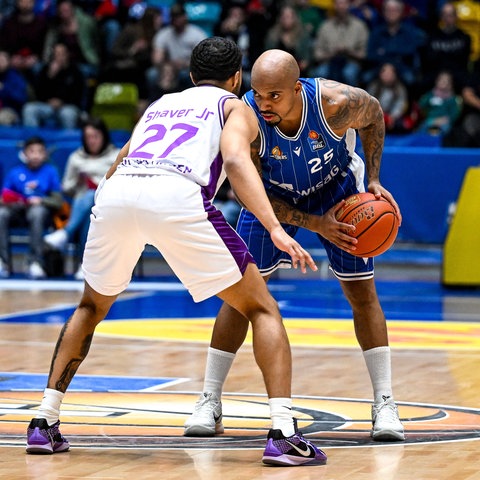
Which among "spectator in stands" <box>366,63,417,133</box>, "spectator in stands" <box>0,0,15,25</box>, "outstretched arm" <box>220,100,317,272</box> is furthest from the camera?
"spectator in stands" <box>0,0,15,25</box>

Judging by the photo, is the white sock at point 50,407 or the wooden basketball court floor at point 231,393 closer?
the wooden basketball court floor at point 231,393

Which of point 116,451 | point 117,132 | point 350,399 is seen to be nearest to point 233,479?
point 116,451

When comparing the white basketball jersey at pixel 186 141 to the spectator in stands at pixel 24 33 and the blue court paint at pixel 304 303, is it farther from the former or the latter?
the spectator in stands at pixel 24 33

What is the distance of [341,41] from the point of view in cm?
1702

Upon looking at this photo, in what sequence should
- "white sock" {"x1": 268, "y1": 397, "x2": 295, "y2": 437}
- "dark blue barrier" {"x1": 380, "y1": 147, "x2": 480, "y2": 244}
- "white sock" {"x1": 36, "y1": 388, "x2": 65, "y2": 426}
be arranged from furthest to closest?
"dark blue barrier" {"x1": 380, "y1": 147, "x2": 480, "y2": 244} < "white sock" {"x1": 36, "y1": 388, "x2": 65, "y2": 426} < "white sock" {"x1": 268, "y1": 397, "x2": 295, "y2": 437}

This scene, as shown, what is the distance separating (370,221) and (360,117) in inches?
20.5

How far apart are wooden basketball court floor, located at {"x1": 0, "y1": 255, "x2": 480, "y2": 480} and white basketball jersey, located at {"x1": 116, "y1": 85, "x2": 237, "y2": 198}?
3.67ft

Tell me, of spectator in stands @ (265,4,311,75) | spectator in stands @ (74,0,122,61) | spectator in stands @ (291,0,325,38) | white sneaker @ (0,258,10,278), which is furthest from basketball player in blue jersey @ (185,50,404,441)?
spectator in stands @ (74,0,122,61)

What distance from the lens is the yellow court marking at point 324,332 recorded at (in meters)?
9.02

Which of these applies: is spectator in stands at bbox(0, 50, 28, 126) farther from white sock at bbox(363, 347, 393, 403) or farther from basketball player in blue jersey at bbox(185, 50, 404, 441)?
white sock at bbox(363, 347, 393, 403)

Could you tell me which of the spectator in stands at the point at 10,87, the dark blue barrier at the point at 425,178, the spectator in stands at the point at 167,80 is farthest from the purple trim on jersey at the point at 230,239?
the spectator in stands at the point at 10,87

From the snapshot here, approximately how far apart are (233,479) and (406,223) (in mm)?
10293

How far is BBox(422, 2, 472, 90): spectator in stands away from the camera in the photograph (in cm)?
1686

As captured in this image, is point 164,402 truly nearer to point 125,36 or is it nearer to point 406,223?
point 406,223
